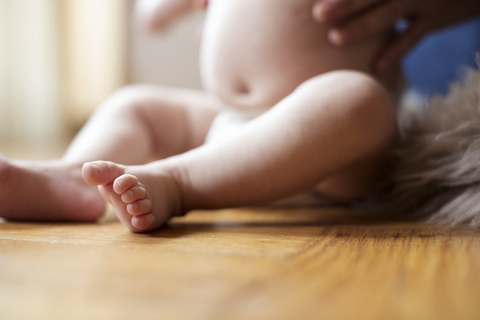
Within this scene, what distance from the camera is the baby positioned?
0.52m

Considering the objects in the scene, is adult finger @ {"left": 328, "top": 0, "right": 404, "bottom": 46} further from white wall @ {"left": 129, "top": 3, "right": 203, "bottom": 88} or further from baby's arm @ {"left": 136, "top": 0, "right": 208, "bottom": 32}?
white wall @ {"left": 129, "top": 3, "right": 203, "bottom": 88}

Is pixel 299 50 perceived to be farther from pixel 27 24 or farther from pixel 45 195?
pixel 27 24

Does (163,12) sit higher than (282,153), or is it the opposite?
(163,12)

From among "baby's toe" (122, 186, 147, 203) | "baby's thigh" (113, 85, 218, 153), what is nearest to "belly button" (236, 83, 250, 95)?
"baby's thigh" (113, 85, 218, 153)

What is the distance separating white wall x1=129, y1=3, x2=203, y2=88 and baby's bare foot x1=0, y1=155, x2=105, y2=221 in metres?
2.06

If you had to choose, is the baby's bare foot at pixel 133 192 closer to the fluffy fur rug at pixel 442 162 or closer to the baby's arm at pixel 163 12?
the fluffy fur rug at pixel 442 162

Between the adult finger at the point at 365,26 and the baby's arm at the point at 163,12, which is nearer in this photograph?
the adult finger at the point at 365,26

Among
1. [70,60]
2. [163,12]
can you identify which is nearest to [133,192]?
[163,12]

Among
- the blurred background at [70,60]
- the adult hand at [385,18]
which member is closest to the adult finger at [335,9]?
the adult hand at [385,18]

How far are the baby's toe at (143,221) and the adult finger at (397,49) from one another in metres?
0.46

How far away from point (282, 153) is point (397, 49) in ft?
1.10

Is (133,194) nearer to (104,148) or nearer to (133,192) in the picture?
(133,192)

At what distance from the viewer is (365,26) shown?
67 centimetres

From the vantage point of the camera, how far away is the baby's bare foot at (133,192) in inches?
17.5
